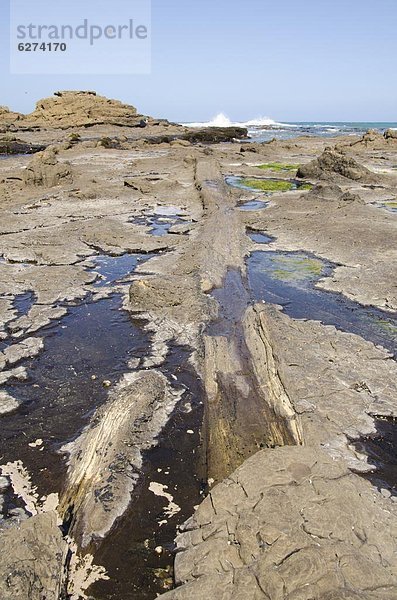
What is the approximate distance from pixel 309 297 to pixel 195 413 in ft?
14.1

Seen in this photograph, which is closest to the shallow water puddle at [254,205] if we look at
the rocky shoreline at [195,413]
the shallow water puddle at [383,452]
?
the rocky shoreline at [195,413]

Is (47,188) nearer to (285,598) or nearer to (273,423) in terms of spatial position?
(273,423)

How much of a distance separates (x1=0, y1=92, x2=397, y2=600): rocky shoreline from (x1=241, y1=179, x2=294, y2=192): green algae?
7463mm

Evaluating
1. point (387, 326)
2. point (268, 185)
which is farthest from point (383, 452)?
point (268, 185)

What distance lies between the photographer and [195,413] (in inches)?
217

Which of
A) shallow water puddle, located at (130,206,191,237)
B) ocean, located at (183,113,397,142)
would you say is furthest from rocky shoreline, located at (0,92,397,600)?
ocean, located at (183,113,397,142)

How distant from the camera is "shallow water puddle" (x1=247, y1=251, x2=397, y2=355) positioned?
767 cm

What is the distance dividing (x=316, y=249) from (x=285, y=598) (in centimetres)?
1004

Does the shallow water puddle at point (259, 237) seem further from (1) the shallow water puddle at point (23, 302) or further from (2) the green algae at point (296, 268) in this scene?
(1) the shallow water puddle at point (23, 302)

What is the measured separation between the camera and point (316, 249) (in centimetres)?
1209

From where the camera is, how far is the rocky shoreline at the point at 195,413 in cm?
330

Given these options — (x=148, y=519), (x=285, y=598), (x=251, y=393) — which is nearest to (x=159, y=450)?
(x=148, y=519)

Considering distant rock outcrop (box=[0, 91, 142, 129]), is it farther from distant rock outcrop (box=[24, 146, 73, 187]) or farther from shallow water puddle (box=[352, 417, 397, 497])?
shallow water puddle (box=[352, 417, 397, 497])

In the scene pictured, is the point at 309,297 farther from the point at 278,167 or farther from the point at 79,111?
the point at 79,111
